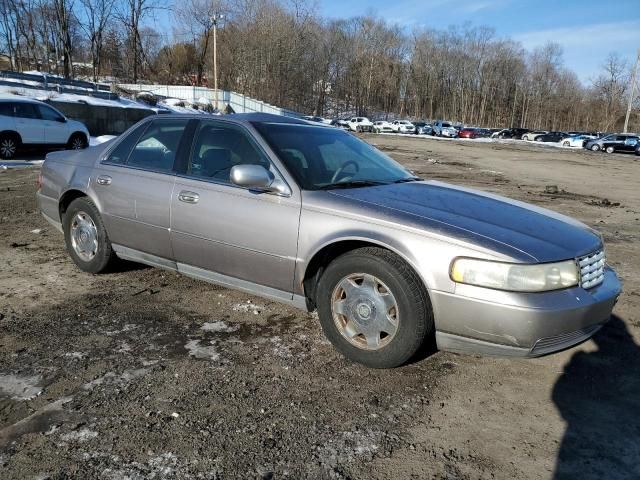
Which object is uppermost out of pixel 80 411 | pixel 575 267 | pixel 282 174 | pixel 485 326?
pixel 282 174

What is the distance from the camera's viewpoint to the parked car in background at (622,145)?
3866 cm

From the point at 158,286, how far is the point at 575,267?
337 cm

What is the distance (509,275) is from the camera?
9.45 ft

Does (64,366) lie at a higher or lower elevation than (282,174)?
lower

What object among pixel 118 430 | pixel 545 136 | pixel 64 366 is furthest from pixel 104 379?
pixel 545 136

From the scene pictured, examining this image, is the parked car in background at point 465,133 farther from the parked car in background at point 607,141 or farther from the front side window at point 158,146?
the front side window at point 158,146

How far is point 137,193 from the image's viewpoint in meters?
4.37

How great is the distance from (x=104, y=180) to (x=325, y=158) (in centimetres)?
199

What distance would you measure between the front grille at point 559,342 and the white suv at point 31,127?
48.8 feet

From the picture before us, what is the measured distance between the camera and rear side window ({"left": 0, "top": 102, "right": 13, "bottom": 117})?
1395cm

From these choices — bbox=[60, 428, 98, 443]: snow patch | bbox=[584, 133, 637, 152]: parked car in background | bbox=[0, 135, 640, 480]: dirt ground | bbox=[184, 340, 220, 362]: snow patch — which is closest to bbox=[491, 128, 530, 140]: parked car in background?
bbox=[584, 133, 637, 152]: parked car in background

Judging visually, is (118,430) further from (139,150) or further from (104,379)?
(139,150)

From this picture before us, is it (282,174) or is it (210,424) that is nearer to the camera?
(210,424)

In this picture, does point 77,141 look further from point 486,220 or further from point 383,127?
point 383,127
